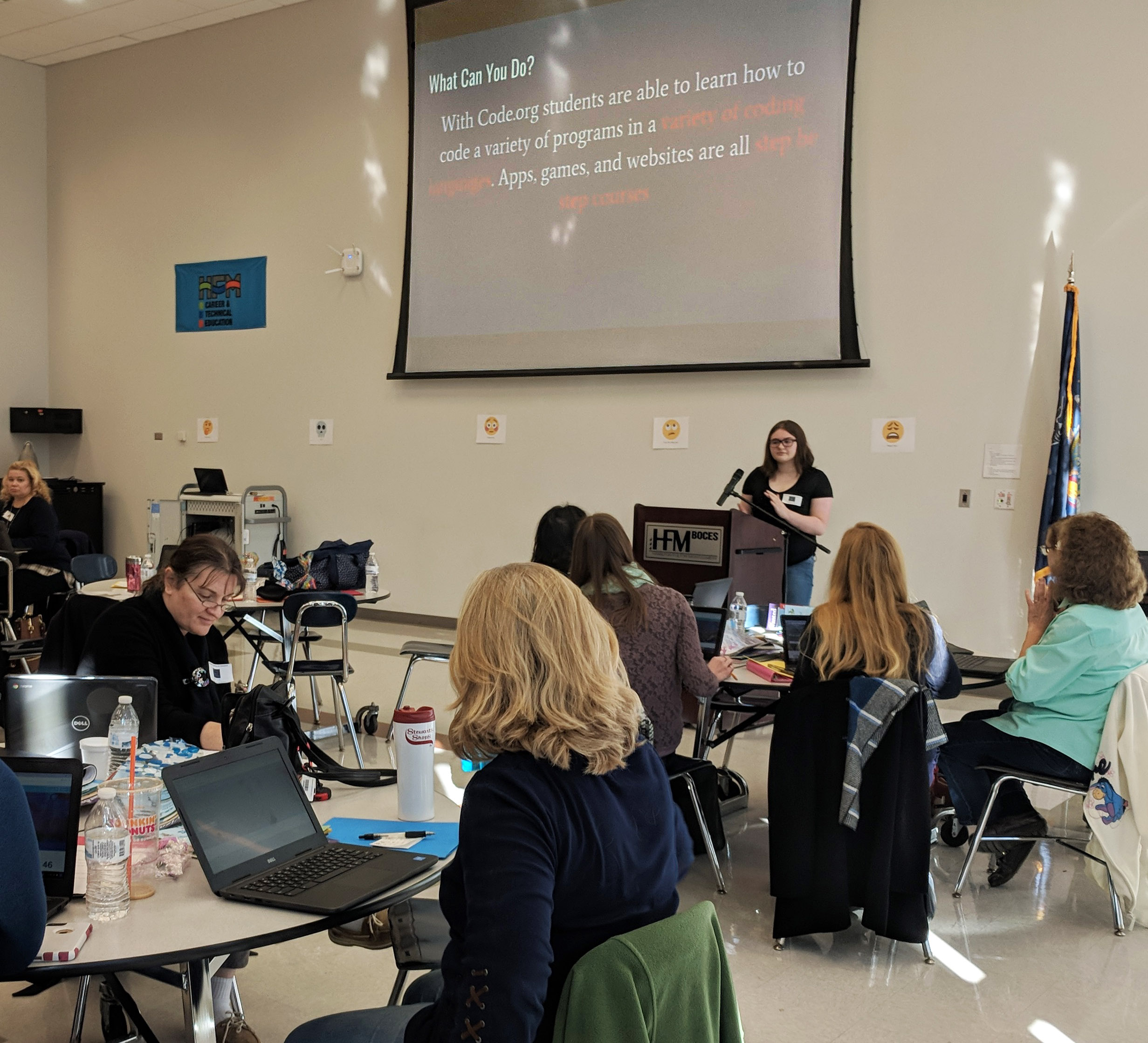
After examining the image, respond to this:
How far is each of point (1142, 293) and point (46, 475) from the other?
31.3ft

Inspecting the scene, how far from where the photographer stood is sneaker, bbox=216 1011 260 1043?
245 centimetres

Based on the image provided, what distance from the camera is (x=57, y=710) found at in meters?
2.30

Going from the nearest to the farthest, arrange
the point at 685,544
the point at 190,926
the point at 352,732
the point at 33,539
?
the point at 190,926
the point at 352,732
the point at 685,544
the point at 33,539

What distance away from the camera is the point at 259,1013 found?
8.85 feet

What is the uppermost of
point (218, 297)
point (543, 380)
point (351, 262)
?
point (351, 262)

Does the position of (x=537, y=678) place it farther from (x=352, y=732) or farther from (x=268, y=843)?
(x=352, y=732)

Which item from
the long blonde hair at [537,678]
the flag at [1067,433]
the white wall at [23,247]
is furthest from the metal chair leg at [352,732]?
the white wall at [23,247]

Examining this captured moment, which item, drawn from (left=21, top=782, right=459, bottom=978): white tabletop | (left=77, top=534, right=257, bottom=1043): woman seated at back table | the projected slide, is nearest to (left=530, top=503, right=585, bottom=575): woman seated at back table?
(left=77, top=534, right=257, bottom=1043): woman seated at back table

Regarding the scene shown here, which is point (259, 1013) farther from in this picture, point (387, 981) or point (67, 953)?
point (67, 953)

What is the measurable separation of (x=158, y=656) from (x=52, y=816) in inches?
46.3

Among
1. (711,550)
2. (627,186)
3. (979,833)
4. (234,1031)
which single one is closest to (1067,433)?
(711,550)

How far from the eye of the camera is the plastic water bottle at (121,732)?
2.19 metres

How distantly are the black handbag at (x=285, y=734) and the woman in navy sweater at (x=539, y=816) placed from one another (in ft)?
2.15

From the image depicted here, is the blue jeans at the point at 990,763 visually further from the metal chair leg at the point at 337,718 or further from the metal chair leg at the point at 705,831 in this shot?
the metal chair leg at the point at 337,718
